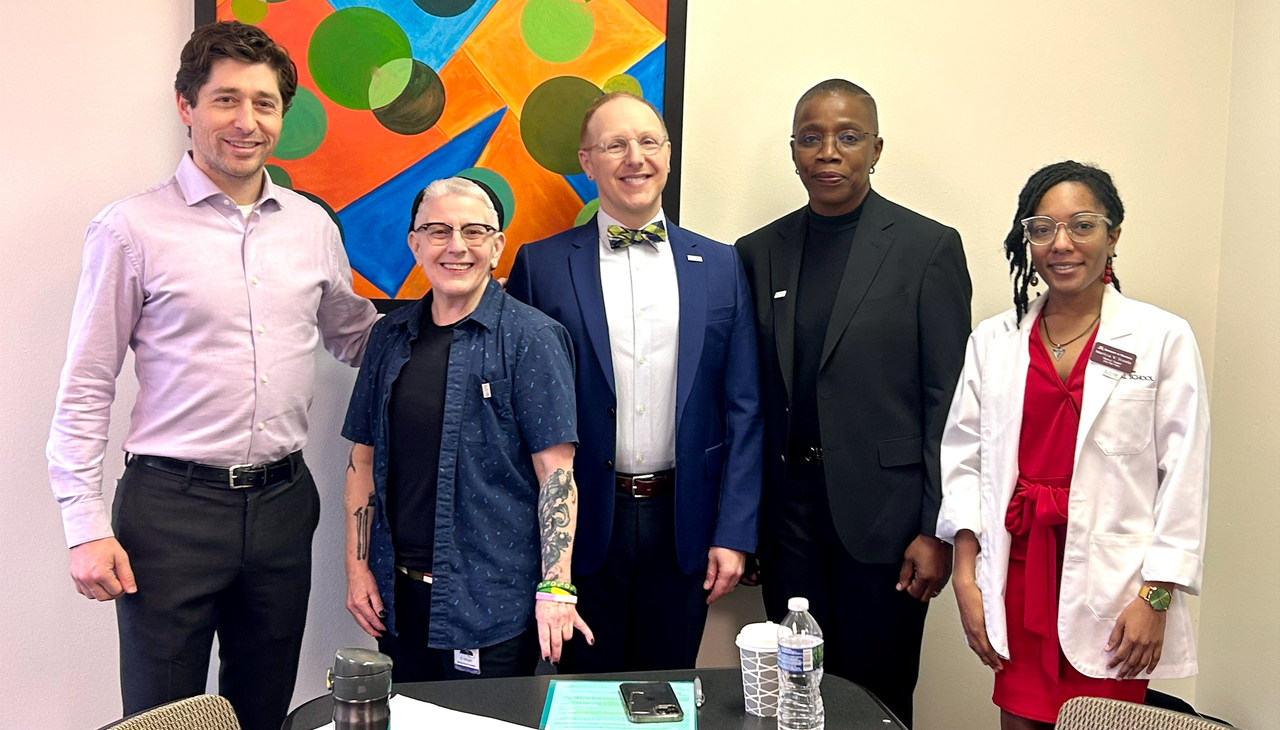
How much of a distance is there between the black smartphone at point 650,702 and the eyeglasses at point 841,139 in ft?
4.95

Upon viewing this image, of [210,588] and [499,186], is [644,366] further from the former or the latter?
Answer: [210,588]

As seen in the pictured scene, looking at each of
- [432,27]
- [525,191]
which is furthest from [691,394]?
[432,27]

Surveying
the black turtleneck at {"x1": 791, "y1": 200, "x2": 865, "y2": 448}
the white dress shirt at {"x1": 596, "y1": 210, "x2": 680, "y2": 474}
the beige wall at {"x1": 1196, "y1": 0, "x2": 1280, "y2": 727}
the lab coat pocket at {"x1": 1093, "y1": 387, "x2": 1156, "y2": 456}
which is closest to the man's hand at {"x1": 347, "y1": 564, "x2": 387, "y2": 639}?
the white dress shirt at {"x1": 596, "y1": 210, "x2": 680, "y2": 474}

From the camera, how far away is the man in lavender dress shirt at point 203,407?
7.04 feet

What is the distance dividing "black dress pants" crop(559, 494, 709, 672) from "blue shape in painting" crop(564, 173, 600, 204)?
99cm

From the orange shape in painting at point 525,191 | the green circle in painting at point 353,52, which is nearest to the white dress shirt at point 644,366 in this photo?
the orange shape in painting at point 525,191

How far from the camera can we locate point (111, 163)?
2697 millimetres

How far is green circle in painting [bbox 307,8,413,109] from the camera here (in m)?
2.76

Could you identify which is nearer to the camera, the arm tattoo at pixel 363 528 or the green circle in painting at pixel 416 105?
the arm tattoo at pixel 363 528

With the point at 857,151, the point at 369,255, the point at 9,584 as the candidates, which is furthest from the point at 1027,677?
the point at 9,584

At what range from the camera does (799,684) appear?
5.13 feet

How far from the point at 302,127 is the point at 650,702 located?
1983 millimetres

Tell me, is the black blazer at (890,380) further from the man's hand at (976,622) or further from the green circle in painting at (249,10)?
the green circle in painting at (249,10)

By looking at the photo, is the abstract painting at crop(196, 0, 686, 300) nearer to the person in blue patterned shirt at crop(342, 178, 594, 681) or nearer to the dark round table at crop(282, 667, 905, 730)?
the person in blue patterned shirt at crop(342, 178, 594, 681)
